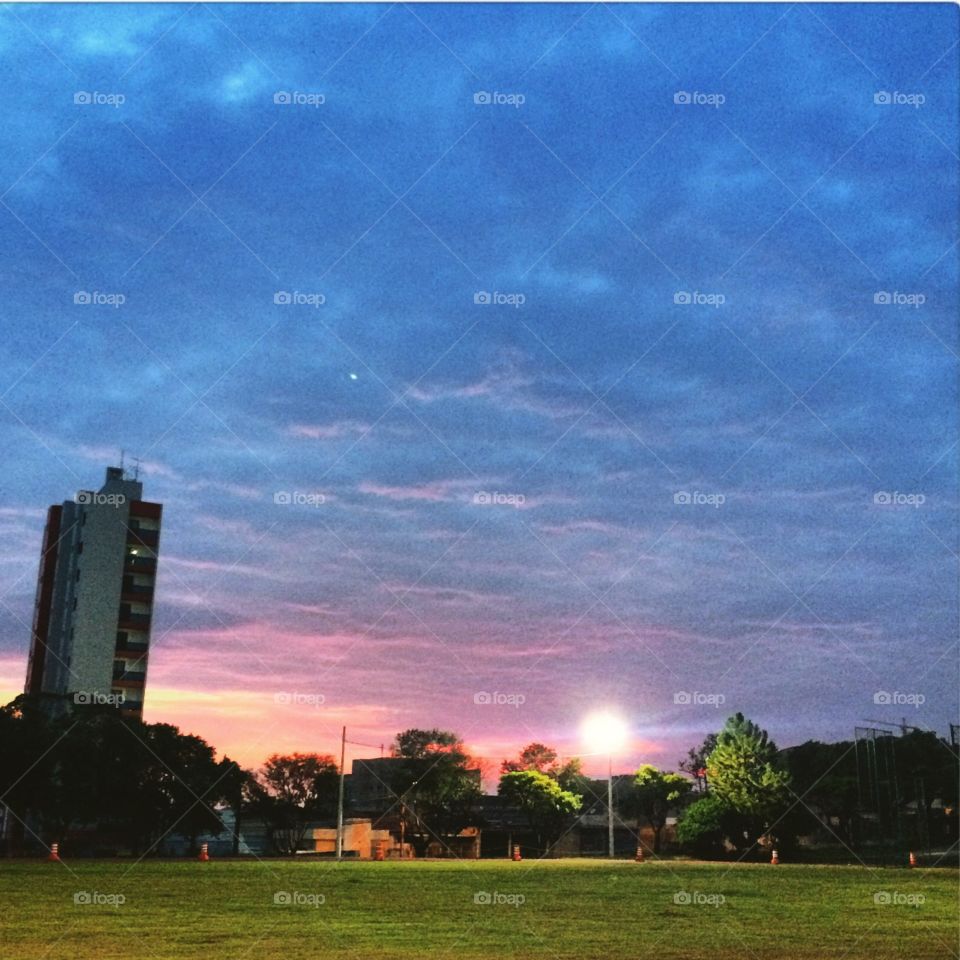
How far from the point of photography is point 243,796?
62281 millimetres

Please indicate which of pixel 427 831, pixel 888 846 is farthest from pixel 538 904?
pixel 427 831

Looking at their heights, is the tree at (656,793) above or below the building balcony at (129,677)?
below

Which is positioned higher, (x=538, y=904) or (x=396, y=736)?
(x=396, y=736)

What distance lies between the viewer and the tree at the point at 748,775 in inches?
2163

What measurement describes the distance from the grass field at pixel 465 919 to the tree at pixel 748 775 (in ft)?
82.3

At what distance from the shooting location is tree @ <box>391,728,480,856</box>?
6206 centimetres

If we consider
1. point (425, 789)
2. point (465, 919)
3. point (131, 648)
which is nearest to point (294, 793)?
point (425, 789)

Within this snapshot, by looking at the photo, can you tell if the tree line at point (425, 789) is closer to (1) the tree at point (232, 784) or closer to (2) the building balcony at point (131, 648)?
(1) the tree at point (232, 784)

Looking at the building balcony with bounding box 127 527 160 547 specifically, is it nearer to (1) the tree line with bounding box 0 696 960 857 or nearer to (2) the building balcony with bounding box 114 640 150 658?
(2) the building balcony with bounding box 114 640 150 658

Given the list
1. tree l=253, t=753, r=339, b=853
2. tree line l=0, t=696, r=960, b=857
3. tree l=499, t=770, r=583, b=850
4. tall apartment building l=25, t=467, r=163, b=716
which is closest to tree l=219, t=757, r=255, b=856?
tree line l=0, t=696, r=960, b=857

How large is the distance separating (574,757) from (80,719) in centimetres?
3302

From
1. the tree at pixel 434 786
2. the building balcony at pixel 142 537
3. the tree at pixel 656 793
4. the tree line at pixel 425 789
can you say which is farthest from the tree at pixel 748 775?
the building balcony at pixel 142 537

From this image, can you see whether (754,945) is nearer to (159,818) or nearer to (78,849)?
(159,818)

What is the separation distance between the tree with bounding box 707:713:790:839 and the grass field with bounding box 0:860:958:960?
25.1 metres
